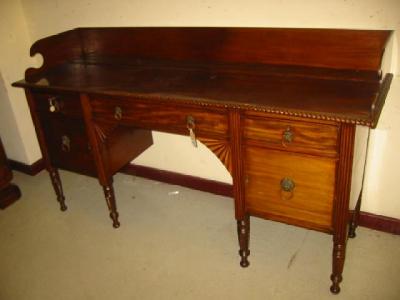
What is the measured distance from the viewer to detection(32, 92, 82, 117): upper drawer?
210 centimetres

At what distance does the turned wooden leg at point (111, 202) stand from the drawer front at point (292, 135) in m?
1.04

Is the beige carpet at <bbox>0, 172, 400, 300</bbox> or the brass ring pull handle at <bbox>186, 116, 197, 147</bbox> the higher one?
the brass ring pull handle at <bbox>186, 116, 197, 147</bbox>

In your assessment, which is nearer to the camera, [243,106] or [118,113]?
[243,106]

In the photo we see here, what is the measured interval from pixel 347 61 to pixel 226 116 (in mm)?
643

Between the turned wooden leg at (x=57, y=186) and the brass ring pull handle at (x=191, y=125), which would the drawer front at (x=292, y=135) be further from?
the turned wooden leg at (x=57, y=186)

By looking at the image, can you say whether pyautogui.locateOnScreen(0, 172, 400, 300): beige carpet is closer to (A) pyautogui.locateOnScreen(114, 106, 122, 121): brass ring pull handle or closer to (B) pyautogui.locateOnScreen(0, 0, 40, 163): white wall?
(B) pyautogui.locateOnScreen(0, 0, 40, 163): white wall

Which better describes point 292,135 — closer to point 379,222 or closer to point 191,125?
point 191,125

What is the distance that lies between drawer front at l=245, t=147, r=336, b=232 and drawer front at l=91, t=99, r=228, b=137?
0.20 m

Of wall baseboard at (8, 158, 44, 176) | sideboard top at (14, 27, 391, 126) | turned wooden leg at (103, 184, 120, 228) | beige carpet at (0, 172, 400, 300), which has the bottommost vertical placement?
beige carpet at (0, 172, 400, 300)

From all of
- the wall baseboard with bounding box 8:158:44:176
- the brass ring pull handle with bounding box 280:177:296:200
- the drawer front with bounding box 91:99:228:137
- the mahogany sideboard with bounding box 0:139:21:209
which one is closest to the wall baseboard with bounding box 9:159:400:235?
the wall baseboard with bounding box 8:158:44:176

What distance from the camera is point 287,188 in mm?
1698

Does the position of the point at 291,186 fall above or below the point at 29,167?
above

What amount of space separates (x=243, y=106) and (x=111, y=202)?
1.21 m

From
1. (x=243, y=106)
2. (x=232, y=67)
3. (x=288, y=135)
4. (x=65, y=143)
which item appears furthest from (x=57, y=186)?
(x=288, y=135)
